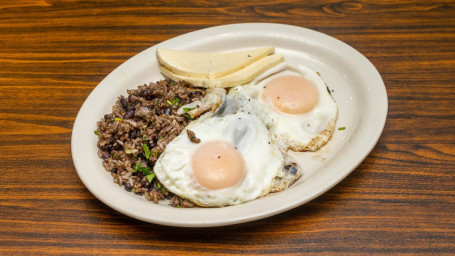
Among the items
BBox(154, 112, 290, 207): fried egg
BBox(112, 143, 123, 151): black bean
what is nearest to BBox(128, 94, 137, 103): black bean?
BBox(112, 143, 123, 151): black bean

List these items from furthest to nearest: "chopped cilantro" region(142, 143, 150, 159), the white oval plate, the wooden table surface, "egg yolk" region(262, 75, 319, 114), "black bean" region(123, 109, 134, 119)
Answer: "egg yolk" region(262, 75, 319, 114)
"black bean" region(123, 109, 134, 119)
"chopped cilantro" region(142, 143, 150, 159)
the wooden table surface
the white oval plate

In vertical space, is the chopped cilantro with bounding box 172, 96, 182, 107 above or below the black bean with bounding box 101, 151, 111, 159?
above

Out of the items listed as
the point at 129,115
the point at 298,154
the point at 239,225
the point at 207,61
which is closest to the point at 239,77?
the point at 207,61

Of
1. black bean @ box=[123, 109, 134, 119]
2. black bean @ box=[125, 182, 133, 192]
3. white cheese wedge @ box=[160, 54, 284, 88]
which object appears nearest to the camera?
black bean @ box=[125, 182, 133, 192]

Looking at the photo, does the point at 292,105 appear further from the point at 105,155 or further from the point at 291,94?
the point at 105,155

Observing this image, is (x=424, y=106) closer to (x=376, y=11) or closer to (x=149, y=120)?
(x=376, y=11)

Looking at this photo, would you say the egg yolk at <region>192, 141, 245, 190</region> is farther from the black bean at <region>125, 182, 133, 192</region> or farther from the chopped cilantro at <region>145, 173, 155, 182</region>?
the black bean at <region>125, 182, 133, 192</region>

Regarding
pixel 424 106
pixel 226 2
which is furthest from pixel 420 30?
pixel 226 2
